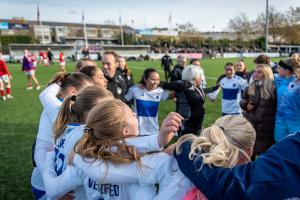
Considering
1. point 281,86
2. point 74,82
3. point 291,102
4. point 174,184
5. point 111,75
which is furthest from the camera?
point 111,75

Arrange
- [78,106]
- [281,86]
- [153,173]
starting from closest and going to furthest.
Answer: [153,173] < [78,106] < [281,86]

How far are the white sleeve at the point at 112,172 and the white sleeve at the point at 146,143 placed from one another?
10cm

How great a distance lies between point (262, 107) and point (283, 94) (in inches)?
15.4

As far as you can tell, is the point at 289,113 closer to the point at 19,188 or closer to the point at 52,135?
the point at 52,135

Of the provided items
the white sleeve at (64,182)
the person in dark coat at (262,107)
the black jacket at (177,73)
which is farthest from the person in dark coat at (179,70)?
the white sleeve at (64,182)

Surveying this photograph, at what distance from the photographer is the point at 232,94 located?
662 centimetres

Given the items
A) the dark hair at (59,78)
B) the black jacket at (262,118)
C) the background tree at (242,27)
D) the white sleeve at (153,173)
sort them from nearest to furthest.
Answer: the white sleeve at (153,173)
the dark hair at (59,78)
the black jacket at (262,118)
the background tree at (242,27)

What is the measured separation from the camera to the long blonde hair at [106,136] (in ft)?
5.72

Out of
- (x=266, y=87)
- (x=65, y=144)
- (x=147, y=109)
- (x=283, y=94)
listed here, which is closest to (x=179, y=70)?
(x=147, y=109)

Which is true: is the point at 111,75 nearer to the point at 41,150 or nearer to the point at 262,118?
the point at 262,118

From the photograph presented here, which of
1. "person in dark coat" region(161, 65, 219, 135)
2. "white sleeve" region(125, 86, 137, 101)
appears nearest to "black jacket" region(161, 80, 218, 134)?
"person in dark coat" region(161, 65, 219, 135)

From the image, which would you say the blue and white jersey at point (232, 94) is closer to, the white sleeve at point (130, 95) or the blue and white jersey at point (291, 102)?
the white sleeve at point (130, 95)

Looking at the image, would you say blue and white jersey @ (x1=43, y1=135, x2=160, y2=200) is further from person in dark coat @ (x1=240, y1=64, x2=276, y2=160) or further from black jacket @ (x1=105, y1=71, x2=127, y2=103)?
person in dark coat @ (x1=240, y1=64, x2=276, y2=160)

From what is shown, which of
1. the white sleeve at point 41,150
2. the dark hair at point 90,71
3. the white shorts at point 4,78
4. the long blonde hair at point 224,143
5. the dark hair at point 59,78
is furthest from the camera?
the white shorts at point 4,78
